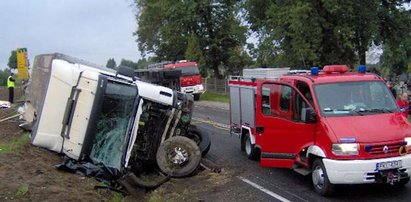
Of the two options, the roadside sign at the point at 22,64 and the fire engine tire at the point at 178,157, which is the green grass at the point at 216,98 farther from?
the fire engine tire at the point at 178,157

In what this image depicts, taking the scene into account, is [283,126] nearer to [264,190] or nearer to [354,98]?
[264,190]

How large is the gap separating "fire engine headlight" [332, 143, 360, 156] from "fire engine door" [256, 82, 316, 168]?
2.51 feet

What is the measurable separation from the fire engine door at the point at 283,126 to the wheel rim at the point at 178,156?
1.53 m

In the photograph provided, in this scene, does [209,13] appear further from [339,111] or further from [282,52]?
[339,111]

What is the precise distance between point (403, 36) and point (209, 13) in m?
18.7

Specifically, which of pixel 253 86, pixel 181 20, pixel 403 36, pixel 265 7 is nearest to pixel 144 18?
pixel 181 20

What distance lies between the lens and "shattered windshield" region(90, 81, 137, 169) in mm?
10178

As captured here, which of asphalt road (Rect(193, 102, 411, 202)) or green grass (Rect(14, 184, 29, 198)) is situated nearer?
green grass (Rect(14, 184, 29, 198))

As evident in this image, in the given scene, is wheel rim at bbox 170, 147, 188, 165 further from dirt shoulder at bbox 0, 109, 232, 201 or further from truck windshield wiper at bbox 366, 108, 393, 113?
truck windshield wiper at bbox 366, 108, 393, 113

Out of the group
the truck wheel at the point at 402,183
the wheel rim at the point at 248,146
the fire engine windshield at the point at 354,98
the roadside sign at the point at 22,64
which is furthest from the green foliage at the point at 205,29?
the truck wheel at the point at 402,183

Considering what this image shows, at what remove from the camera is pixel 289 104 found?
9836 mm

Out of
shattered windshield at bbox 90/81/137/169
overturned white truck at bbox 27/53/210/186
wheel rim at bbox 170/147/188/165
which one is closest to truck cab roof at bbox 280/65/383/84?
wheel rim at bbox 170/147/188/165

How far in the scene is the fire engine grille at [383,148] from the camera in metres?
7.96

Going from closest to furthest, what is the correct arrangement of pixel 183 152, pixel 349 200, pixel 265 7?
pixel 349 200
pixel 183 152
pixel 265 7
